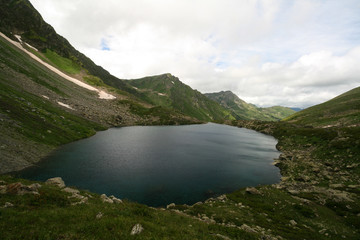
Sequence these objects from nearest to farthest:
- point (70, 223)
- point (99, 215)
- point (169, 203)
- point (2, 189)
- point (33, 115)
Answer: point (70, 223), point (99, 215), point (2, 189), point (169, 203), point (33, 115)

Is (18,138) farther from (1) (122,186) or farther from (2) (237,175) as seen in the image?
(2) (237,175)

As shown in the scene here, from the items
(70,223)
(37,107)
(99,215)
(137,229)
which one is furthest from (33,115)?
(137,229)

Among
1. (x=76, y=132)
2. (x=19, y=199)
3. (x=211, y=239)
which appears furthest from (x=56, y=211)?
(x=76, y=132)

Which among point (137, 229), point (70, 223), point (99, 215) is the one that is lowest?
point (99, 215)

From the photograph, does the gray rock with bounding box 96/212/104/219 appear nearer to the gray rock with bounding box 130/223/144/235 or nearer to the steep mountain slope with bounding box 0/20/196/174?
the gray rock with bounding box 130/223/144/235

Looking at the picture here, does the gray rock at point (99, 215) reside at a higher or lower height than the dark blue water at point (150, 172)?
higher

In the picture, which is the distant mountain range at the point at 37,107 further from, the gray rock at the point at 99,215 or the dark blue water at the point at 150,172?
the gray rock at the point at 99,215

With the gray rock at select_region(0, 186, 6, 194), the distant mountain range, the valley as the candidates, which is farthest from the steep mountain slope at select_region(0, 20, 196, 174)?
the gray rock at select_region(0, 186, 6, 194)

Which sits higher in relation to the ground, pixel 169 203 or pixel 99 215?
pixel 99 215

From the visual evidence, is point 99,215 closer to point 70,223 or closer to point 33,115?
point 70,223

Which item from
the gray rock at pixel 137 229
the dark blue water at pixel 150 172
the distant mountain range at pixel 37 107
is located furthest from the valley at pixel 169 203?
the dark blue water at pixel 150 172

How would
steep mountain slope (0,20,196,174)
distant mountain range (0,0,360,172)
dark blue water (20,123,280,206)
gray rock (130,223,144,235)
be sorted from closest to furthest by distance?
gray rock (130,223,144,235) < dark blue water (20,123,280,206) < steep mountain slope (0,20,196,174) < distant mountain range (0,0,360,172)

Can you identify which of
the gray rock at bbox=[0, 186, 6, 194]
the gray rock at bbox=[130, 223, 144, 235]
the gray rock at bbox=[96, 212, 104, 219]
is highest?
the gray rock at bbox=[130, 223, 144, 235]

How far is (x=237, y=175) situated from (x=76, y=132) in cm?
7855
